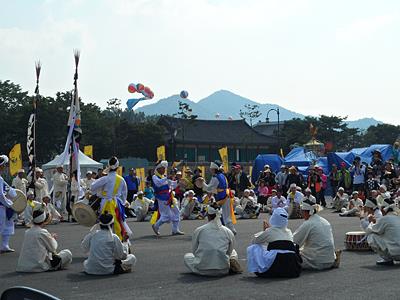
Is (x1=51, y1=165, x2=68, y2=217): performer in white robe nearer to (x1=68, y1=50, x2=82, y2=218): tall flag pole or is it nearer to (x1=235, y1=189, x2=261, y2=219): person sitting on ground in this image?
(x1=68, y1=50, x2=82, y2=218): tall flag pole

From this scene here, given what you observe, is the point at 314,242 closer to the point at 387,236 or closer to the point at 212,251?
the point at 387,236

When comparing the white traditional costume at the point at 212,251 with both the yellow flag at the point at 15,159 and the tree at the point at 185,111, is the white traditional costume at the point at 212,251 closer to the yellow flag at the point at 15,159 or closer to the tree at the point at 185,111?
the yellow flag at the point at 15,159

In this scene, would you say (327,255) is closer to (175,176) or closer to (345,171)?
(175,176)

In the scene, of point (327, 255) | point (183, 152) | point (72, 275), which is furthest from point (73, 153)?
point (183, 152)

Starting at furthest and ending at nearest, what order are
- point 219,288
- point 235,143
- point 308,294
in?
point 235,143 < point 219,288 < point 308,294

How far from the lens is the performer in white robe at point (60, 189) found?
1959cm

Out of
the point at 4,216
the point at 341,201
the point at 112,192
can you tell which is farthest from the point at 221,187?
the point at 341,201

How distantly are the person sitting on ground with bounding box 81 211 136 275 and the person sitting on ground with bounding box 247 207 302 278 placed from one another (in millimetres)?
1834

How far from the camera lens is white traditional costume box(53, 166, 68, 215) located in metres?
19.6

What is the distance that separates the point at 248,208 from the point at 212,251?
1151 centimetres

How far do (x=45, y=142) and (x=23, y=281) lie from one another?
1517 inches

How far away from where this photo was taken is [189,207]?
777 inches

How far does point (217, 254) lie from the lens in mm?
8438

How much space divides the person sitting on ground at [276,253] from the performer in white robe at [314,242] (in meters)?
0.45
